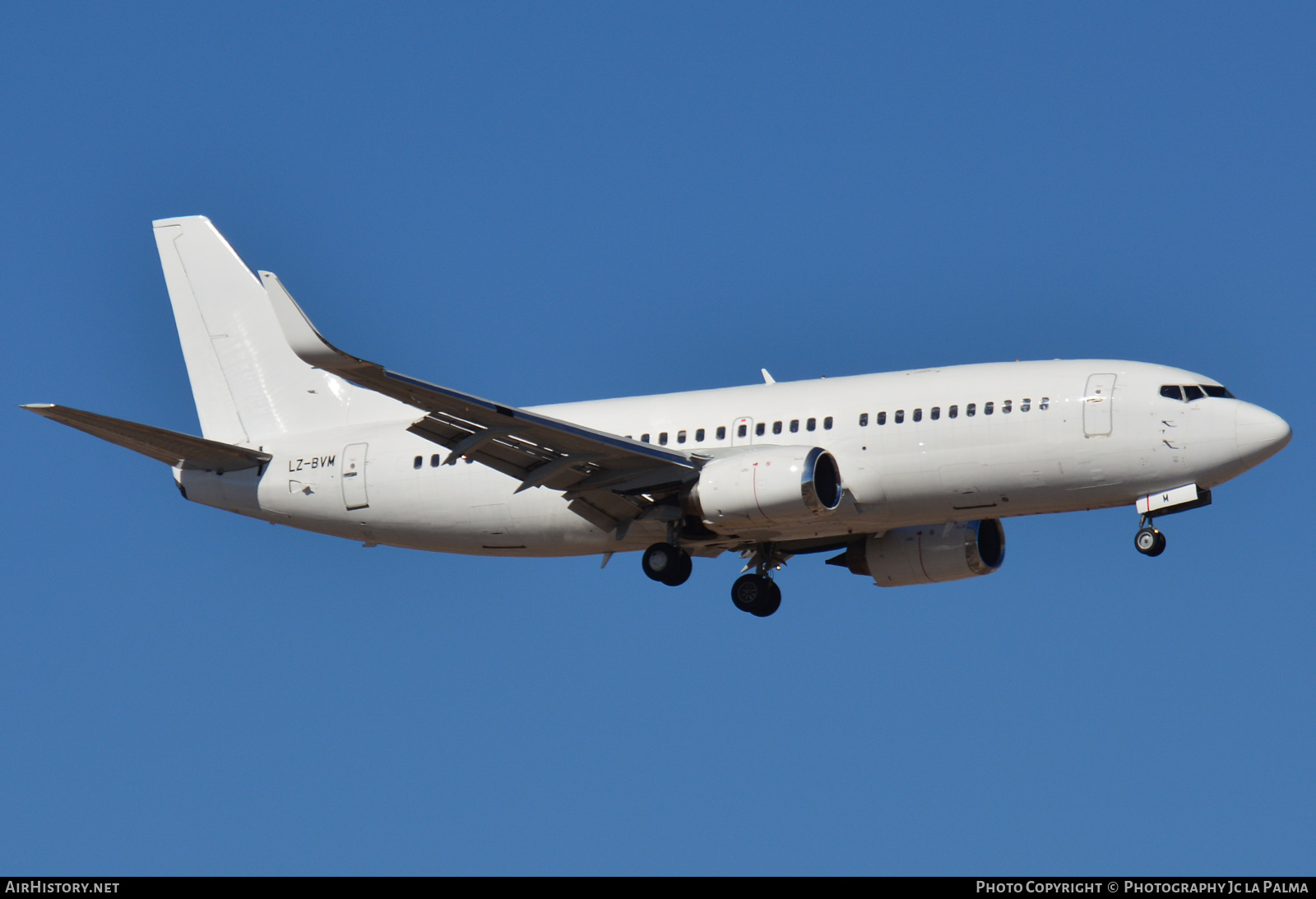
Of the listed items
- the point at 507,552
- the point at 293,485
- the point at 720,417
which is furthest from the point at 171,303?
the point at 720,417

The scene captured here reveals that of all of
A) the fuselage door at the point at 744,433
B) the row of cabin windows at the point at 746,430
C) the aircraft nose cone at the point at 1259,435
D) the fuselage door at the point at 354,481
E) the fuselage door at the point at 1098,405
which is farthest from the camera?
the fuselage door at the point at 354,481

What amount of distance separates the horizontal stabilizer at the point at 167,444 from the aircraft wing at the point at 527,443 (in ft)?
23.8

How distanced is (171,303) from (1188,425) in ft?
94.8

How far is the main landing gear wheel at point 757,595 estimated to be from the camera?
4319cm

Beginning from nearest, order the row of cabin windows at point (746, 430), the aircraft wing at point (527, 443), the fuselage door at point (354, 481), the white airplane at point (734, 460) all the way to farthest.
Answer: the aircraft wing at point (527, 443) < the white airplane at point (734, 460) < the row of cabin windows at point (746, 430) < the fuselage door at point (354, 481)

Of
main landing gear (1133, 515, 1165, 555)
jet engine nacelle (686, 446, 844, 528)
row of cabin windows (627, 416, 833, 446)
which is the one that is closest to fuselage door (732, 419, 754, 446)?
row of cabin windows (627, 416, 833, 446)

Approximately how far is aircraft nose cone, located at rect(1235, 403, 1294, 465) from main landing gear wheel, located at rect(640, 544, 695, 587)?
12.9 metres

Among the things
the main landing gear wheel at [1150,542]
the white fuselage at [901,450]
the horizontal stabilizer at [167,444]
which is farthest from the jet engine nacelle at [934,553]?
the horizontal stabilizer at [167,444]

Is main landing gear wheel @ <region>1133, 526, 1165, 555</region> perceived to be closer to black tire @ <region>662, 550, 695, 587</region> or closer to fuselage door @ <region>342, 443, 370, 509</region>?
black tire @ <region>662, 550, 695, 587</region>

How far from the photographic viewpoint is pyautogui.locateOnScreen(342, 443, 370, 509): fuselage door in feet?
144

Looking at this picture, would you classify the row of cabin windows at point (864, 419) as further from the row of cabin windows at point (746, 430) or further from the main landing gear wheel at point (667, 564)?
the main landing gear wheel at point (667, 564)

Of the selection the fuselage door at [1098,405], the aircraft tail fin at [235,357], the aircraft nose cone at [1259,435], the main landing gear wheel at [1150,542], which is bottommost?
the main landing gear wheel at [1150,542]

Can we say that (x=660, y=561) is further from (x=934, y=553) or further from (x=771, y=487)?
(x=934, y=553)

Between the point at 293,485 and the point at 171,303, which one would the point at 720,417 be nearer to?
the point at 293,485
